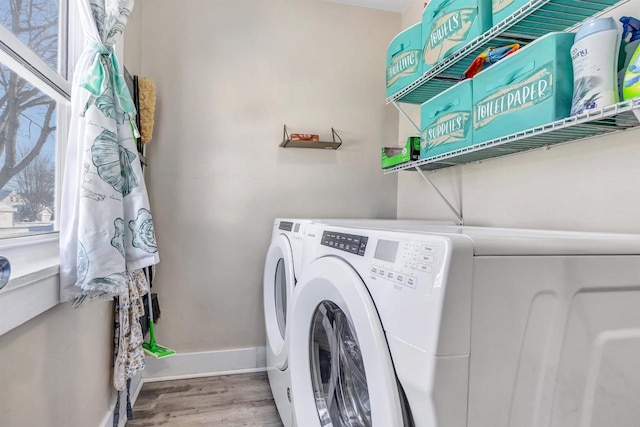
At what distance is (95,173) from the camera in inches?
40.8

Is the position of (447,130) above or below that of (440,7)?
below

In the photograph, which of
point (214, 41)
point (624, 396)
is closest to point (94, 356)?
point (624, 396)

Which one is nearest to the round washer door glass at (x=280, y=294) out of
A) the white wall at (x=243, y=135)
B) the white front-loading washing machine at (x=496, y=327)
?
the white wall at (x=243, y=135)

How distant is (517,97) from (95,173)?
1313mm

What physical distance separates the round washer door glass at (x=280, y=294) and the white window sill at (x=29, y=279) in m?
0.97

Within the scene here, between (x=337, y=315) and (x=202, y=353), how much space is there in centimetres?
146

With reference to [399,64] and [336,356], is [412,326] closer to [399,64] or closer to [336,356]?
[336,356]

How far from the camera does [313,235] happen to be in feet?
3.72

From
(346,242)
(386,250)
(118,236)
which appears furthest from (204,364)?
(386,250)

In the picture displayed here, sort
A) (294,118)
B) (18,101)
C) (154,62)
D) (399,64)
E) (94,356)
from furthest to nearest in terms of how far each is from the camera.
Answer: (294,118) < (154,62) < (399,64) < (94,356) < (18,101)

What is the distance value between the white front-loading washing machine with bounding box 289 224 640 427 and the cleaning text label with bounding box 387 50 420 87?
3.82 feet

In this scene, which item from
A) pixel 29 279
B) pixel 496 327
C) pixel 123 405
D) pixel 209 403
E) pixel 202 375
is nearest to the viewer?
pixel 496 327

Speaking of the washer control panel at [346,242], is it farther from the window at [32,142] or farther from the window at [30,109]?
the window at [30,109]

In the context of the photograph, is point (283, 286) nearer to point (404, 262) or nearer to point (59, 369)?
point (59, 369)
